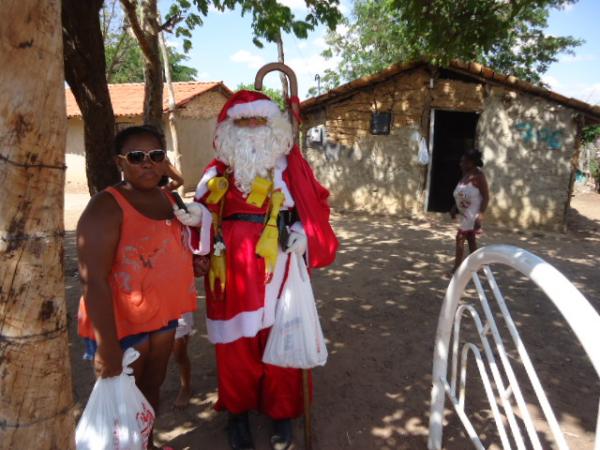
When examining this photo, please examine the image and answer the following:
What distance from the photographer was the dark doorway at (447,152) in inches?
393

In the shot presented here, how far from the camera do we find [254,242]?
2.09m

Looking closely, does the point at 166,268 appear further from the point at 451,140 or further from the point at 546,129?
the point at 451,140

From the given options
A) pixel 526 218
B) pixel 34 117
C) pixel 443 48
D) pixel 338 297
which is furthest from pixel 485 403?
pixel 526 218

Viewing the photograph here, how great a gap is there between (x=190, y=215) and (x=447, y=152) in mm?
9442

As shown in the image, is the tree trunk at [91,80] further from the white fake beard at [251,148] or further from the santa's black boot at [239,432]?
the santa's black boot at [239,432]

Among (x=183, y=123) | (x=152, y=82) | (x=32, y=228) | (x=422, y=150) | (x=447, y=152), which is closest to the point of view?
(x=32, y=228)

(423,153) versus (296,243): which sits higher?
(423,153)

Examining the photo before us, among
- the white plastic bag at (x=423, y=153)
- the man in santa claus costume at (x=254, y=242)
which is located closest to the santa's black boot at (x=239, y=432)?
the man in santa claus costume at (x=254, y=242)

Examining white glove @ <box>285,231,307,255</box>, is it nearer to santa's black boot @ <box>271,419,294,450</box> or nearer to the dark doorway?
santa's black boot @ <box>271,419,294,450</box>

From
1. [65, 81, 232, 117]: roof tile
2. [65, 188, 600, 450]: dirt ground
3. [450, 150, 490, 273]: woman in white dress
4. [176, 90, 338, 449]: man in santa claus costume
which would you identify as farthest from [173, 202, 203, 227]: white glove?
[65, 81, 232, 117]: roof tile

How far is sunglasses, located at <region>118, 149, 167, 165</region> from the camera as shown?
1.62 meters

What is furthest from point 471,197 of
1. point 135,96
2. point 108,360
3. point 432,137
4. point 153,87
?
point 135,96

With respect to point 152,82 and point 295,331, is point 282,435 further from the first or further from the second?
point 152,82

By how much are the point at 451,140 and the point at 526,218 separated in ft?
10.4
